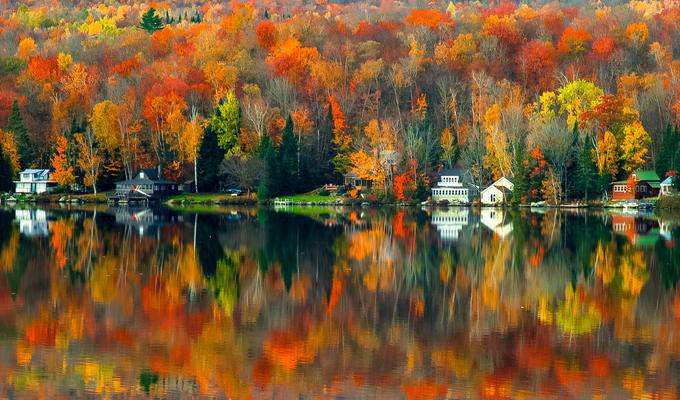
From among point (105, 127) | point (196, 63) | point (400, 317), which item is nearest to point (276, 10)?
point (196, 63)

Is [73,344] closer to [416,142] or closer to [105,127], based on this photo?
[416,142]

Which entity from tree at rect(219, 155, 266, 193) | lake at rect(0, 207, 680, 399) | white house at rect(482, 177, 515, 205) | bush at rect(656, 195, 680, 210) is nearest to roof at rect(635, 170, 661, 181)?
bush at rect(656, 195, 680, 210)

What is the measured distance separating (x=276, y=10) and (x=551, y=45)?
203 ft

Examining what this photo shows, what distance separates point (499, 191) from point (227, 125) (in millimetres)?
26865

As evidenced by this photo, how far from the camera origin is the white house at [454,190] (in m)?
87.2

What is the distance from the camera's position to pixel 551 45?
119 m

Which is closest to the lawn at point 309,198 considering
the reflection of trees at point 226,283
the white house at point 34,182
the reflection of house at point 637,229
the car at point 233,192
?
the car at point 233,192

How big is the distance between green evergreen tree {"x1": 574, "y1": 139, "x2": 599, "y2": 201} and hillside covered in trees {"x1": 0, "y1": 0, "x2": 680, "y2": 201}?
17 centimetres

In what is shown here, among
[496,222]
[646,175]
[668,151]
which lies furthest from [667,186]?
[496,222]

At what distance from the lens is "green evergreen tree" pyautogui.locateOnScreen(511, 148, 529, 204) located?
260 ft

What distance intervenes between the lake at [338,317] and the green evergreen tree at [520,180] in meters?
33.2

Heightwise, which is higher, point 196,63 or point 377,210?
point 196,63

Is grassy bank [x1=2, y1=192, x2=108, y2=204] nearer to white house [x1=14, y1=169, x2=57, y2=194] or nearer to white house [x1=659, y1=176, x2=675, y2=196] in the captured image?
white house [x1=14, y1=169, x2=57, y2=194]

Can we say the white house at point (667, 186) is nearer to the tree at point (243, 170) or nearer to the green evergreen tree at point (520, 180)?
the green evergreen tree at point (520, 180)
